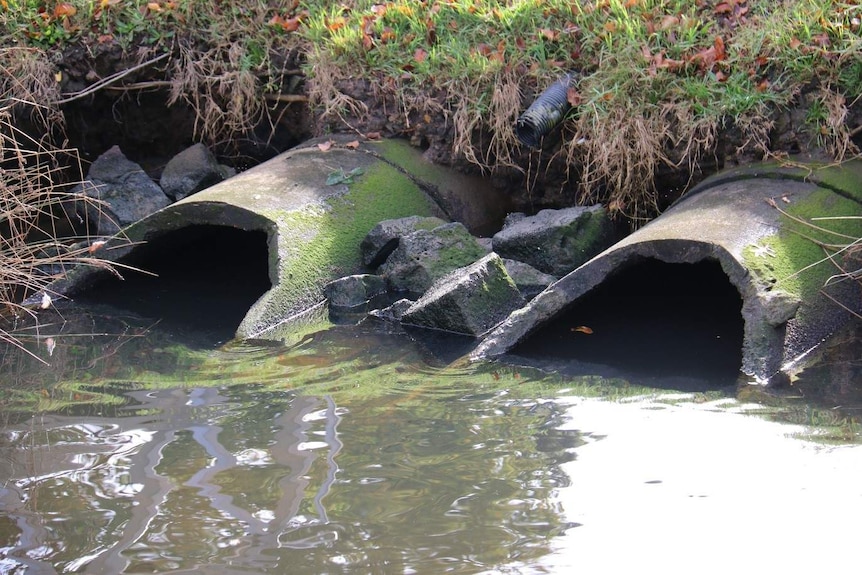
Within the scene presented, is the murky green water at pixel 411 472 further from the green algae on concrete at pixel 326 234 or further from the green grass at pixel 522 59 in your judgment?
the green grass at pixel 522 59

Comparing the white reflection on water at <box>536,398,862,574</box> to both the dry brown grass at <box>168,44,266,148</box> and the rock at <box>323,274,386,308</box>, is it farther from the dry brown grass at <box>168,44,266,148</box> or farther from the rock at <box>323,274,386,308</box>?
the dry brown grass at <box>168,44,266,148</box>

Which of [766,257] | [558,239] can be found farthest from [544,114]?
[766,257]

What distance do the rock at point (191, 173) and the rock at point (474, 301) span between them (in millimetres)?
2370

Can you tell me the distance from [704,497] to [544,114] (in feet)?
9.97

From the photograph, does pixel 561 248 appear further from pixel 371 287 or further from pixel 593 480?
pixel 593 480

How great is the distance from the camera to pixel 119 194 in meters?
6.45

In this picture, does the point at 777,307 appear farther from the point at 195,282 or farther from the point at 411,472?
the point at 195,282

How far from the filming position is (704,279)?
5.17 metres

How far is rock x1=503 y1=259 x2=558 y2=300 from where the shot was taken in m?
5.03

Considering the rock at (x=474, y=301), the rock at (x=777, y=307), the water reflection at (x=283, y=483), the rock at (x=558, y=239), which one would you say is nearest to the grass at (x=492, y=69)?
the rock at (x=558, y=239)

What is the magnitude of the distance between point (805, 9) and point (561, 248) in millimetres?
1862

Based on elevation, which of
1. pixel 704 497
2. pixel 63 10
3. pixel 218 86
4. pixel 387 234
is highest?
pixel 63 10

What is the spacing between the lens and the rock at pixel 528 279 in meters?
5.03

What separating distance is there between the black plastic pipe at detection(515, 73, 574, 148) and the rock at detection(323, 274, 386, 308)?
122 centimetres
